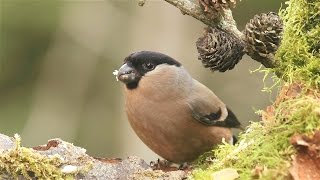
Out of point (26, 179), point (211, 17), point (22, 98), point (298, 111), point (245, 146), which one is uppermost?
point (211, 17)

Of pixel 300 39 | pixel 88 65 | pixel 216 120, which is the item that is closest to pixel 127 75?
pixel 216 120

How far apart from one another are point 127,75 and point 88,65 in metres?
5.09

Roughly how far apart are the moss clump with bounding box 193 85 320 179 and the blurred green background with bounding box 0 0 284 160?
16.1 ft

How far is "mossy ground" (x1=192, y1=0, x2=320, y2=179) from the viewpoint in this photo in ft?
6.10

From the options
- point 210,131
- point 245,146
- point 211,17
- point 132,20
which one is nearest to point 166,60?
point 210,131

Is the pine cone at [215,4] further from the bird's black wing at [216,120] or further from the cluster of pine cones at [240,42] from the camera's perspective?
the bird's black wing at [216,120]

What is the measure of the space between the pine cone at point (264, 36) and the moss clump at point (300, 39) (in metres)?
0.03

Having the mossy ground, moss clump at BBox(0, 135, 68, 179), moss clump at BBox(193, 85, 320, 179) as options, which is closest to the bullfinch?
the mossy ground

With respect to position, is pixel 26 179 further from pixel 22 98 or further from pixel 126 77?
pixel 22 98

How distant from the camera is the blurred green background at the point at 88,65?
7.39m

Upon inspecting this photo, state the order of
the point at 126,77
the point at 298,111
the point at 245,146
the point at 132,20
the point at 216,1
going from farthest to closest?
the point at 132,20 → the point at 126,77 → the point at 216,1 → the point at 245,146 → the point at 298,111

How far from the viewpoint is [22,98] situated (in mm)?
8453

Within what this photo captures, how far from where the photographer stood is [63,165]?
2.31m

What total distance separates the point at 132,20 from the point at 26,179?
5.57 m
